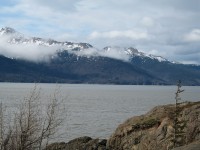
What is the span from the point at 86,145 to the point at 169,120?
378 inches

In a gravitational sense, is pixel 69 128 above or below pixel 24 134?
below

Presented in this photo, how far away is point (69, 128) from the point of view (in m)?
57.6

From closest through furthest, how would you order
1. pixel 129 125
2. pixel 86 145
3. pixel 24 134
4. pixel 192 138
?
pixel 24 134, pixel 192 138, pixel 129 125, pixel 86 145

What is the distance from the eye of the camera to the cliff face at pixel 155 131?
28000mm

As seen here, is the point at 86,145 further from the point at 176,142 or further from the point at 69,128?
the point at 69,128

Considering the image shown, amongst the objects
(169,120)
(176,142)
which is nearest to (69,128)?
(169,120)

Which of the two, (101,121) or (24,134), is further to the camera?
(101,121)

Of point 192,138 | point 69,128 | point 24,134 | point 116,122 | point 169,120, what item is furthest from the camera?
point 116,122

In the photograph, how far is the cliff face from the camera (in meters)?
28.0

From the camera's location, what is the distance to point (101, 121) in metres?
68.9

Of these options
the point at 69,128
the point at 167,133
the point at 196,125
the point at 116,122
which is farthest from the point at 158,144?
the point at 116,122

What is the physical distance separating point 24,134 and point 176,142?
30.0 feet

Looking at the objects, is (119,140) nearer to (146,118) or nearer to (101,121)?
(146,118)

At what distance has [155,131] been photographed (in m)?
29.7
